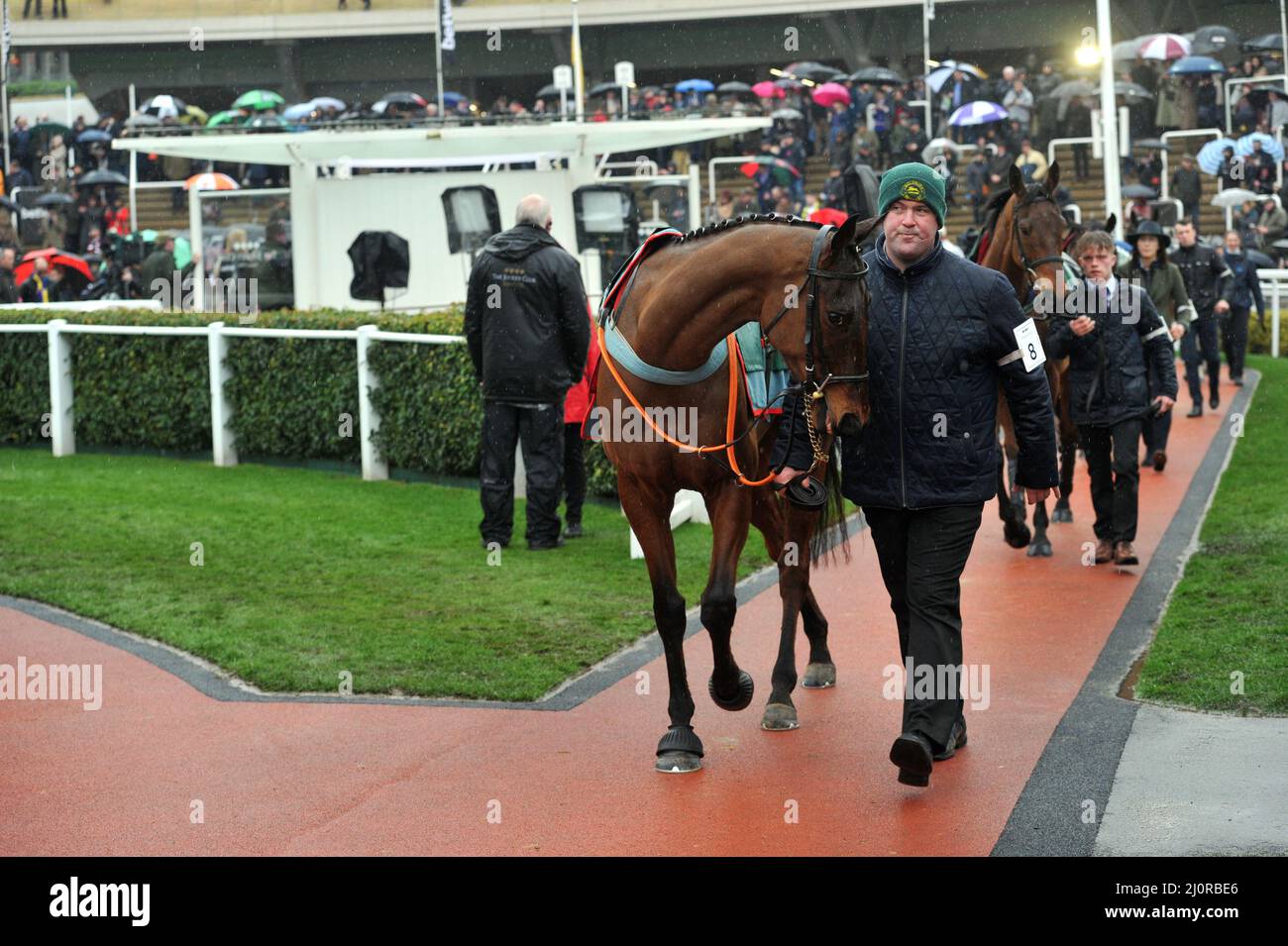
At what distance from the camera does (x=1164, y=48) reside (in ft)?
95.5

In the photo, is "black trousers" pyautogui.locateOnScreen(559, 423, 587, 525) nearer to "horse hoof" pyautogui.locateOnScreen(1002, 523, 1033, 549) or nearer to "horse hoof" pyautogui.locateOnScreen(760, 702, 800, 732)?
"horse hoof" pyautogui.locateOnScreen(1002, 523, 1033, 549)

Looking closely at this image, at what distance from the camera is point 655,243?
6.06 m

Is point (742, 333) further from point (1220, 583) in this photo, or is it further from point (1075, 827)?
point (1220, 583)

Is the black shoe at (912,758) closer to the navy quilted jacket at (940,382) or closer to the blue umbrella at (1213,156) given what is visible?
the navy quilted jacket at (940,382)

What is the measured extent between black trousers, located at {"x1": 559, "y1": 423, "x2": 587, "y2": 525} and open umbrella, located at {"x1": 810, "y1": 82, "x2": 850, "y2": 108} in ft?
69.0

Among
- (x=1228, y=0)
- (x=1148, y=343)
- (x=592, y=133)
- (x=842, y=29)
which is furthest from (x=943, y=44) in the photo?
(x=1148, y=343)

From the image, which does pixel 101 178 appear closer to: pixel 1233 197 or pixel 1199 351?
pixel 1233 197

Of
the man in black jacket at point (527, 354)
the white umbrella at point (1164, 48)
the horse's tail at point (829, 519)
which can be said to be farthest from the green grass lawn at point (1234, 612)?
the white umbrella at point (1164, 48)

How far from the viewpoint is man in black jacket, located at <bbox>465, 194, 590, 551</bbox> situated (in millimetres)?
10180

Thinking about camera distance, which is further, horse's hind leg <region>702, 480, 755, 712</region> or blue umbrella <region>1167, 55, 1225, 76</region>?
blue umbrella <region>1167, 55, 1225, 76</region>

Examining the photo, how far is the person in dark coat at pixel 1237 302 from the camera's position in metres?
18.1

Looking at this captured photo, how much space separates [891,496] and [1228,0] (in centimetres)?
3593

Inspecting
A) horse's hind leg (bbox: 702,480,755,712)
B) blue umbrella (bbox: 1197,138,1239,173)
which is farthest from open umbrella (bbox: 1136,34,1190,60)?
horse's hind leg (bbox: 702,480,755,712)

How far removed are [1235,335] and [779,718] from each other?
44.2 ft
